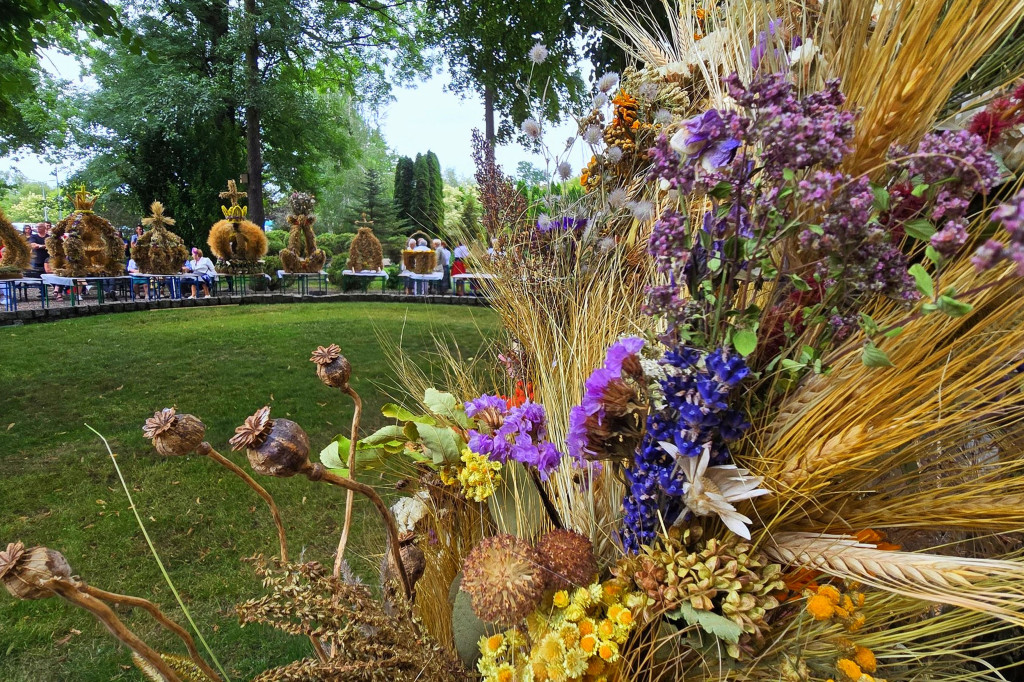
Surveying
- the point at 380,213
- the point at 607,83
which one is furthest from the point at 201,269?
the point at 607,83

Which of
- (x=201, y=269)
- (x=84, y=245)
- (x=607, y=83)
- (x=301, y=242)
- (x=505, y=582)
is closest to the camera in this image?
(x=505, y=582)

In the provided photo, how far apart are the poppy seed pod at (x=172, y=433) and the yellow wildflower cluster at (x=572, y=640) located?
457 millimetres

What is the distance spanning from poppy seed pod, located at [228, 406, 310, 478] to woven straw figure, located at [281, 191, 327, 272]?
46.5ft

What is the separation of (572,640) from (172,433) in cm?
51

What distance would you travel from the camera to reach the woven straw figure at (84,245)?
10.5m

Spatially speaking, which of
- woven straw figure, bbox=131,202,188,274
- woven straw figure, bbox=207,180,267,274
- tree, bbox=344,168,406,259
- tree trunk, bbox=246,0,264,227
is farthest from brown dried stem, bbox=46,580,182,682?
tree, bbox=344,168,406,259

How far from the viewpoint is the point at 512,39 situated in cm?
766

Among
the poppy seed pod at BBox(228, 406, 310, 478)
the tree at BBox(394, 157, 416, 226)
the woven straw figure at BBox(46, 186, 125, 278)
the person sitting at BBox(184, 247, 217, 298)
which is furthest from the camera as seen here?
the tree at BBox(394, 157, 416, 226)

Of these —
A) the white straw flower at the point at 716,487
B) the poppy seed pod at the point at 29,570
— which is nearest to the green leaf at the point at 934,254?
the white straw flower at the point at 716,487

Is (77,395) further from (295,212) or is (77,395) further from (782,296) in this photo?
(295,212)

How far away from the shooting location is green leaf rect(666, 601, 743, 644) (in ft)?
2.07

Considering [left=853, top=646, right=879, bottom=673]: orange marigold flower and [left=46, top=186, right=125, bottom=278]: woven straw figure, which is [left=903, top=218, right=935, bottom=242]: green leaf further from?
[left=46, top=186, right=125, bottom=278]: woven straw figure

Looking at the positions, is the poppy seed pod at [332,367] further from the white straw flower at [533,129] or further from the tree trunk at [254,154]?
the tree trunk at [254,154]

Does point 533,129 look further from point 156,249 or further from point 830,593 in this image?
point 156,249
